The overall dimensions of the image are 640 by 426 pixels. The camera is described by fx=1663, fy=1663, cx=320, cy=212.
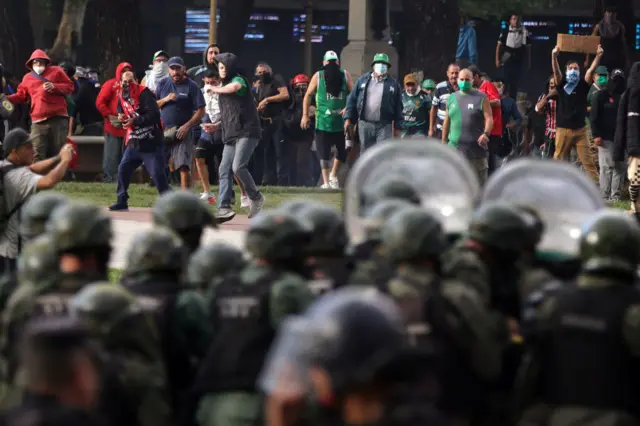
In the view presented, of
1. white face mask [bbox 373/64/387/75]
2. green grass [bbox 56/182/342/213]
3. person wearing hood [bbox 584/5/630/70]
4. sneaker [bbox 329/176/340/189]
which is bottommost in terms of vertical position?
green grass [bbox 56/182/342/213]

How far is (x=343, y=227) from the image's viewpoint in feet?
Result: 25.0

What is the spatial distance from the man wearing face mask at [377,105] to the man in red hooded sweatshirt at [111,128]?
2.89 meters

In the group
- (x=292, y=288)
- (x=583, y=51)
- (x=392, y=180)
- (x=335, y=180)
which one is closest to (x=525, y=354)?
(x=292, y=288)

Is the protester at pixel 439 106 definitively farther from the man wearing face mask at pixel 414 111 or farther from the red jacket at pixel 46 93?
the red jacket at pixel 46 93

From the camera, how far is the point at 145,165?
60.2ft

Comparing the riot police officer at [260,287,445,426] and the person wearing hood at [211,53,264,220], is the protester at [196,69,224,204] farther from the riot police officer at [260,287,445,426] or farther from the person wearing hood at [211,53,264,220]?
the riot police officer at [260,287,445,426]

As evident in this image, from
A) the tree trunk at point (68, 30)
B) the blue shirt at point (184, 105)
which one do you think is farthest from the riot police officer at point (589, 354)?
the tree trunk at point (68, 30)

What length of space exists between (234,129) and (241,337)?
37.8 feet

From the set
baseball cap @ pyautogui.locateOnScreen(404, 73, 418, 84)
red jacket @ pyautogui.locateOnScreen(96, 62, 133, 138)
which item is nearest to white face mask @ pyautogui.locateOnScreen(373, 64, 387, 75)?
baseball cap @ pyautogui.locateOnScreen(404, 73, 418, 84)

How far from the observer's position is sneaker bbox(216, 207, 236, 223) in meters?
17.8

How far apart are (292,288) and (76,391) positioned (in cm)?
220

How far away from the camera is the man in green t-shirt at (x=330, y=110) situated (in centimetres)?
2158

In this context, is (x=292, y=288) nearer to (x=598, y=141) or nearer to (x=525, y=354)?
(x=525, y=354)

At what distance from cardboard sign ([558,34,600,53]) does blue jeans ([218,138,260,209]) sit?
6.48 m
